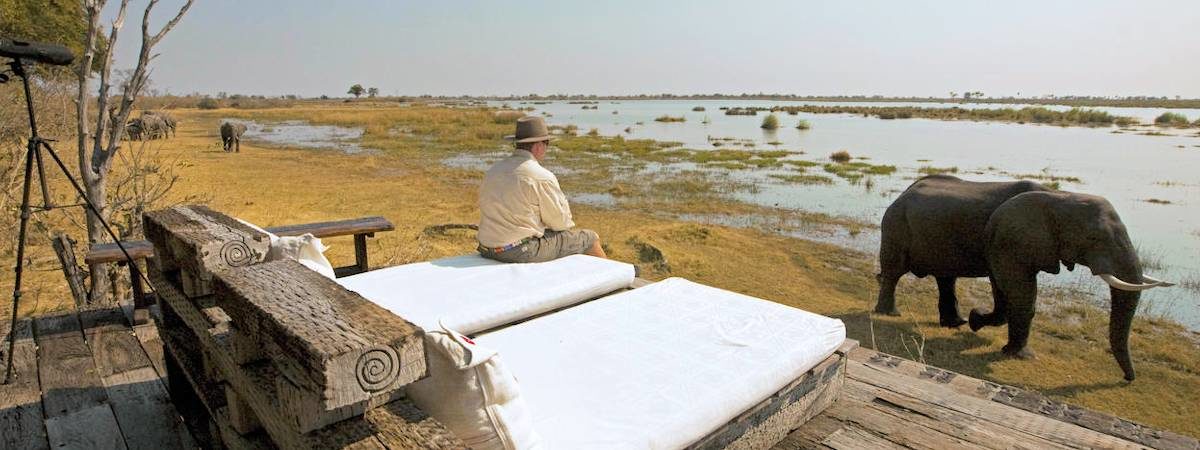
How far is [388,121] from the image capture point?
3719 cm

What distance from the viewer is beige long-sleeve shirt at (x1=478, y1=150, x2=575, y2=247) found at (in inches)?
168

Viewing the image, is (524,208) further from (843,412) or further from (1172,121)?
(1172,121)

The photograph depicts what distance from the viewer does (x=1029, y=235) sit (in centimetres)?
549

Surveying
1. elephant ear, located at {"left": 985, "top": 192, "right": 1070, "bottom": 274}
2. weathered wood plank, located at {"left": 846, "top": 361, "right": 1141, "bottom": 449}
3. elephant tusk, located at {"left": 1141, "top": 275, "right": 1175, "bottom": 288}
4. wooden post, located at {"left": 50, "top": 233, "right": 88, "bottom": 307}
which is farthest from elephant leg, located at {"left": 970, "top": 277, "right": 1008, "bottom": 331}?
wooden post, located at {"left": 50, "top": 233, "right": 88, "bottom": 307}

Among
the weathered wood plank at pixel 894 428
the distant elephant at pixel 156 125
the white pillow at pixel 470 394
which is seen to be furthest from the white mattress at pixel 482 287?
the distant elephant at pixel 156 125

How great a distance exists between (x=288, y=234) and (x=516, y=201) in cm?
149

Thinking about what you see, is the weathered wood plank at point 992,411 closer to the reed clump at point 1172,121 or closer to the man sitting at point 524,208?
the man sitting at point 524,208

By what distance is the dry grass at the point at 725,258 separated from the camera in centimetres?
552

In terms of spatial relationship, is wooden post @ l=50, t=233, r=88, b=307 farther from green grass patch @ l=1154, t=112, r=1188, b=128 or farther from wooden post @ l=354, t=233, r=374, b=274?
green grass patch @ l=1154, t=112, r=1188, b=128

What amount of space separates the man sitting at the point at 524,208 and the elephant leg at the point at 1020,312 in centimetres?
390

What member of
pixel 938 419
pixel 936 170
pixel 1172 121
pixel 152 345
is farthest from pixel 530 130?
pixel 1172 121

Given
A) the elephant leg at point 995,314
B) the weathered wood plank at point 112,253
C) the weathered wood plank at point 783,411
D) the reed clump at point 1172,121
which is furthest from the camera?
the reed clump at point 1172,121

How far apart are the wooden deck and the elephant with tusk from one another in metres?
2.94

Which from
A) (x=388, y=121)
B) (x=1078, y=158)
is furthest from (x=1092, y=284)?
(x=388, y=121)
